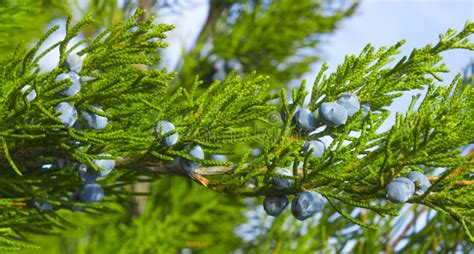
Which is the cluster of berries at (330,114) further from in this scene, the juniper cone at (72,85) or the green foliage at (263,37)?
the green foliage at (263,37)

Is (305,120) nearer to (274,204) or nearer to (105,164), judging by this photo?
(274,204)

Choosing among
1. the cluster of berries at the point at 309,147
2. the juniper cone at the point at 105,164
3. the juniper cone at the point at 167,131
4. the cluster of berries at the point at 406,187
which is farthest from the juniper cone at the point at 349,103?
the juniper cone at the point at 105,164

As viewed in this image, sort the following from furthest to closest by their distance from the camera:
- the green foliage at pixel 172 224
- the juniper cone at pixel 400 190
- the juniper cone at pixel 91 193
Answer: the green foliage at pixel 172 224 < the juniper cone at pixel 91 193 < the juniper cone at pixel 400 190

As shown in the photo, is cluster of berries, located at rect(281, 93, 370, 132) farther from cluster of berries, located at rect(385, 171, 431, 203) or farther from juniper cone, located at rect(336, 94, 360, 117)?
cluster of berries, located at rect(385, 171, 431, 203)

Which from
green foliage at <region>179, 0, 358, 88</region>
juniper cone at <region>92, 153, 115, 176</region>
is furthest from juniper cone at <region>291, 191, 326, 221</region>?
green foliage at <region>179, 0, 358, 88</region>

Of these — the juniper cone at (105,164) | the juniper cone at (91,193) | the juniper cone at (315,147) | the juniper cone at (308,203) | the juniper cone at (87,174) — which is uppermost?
the juniper cone at (315,147)

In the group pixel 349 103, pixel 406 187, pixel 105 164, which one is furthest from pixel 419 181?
pixel 105 164
